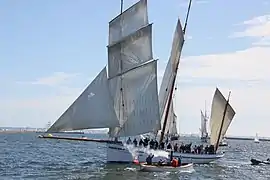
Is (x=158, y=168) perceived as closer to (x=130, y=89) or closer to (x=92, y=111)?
(x=92, y=111)

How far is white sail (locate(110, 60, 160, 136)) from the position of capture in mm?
67688

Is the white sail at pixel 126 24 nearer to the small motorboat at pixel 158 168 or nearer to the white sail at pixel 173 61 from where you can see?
the white sail at pixel 173 61

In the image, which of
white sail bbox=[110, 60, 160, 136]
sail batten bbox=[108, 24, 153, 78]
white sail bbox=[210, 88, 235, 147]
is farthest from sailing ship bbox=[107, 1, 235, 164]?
sail batten bbox=[108, 24, 153, 78]

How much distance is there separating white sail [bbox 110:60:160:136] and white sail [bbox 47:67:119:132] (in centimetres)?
364

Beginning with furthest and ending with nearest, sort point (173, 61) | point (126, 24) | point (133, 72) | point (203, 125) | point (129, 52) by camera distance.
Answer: point (203, 125), point (126, 24), point (173, 61), point (129, 52), point (133, 72)

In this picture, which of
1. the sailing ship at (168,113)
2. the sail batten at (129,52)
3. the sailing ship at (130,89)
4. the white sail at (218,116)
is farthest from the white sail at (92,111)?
the white sail at (218,116)

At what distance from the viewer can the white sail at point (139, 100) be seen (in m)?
67.7

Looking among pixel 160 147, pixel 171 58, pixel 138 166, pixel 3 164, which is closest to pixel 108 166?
pixel 138 166

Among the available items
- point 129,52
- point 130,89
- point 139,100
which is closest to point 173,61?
point 129,52

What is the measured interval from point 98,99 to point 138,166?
9.22m

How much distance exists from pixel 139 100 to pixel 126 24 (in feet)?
35.3

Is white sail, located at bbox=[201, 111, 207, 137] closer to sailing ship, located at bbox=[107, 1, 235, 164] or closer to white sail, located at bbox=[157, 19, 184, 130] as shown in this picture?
sailing ship, located at bbox=[107, 1, 235, 164]

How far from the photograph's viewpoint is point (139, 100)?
225 ft

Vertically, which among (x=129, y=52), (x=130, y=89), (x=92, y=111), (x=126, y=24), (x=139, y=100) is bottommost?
(x=92, y=111)
